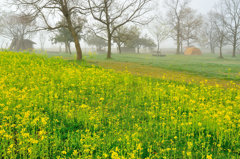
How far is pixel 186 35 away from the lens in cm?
5734

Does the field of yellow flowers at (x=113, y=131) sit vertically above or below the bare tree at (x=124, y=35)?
below

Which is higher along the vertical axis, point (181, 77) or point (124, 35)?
point (124, 35)

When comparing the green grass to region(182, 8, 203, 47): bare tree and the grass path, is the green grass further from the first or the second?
region(182, 8, 203, 47): bare tree

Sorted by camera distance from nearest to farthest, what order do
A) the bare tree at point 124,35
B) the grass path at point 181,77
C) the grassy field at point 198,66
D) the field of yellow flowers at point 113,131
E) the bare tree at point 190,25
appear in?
the field of yellow flowers at point 113,131 → the grass path at point 181,77 → the grassy field at point 198,66 → the bare tree at point 124,35 → the bare tree at point 190,25

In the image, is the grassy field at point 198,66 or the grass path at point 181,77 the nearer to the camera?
the grass path at point 181,77

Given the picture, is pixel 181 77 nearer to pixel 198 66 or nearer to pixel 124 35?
pixel 198 66

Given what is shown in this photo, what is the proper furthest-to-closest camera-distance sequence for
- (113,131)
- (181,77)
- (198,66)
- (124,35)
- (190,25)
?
(190,25)
(124,35)
(198,66)
(181,77)
(113,131)

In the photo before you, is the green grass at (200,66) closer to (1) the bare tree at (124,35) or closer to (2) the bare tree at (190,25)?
(1) the bare tree at (124,35)

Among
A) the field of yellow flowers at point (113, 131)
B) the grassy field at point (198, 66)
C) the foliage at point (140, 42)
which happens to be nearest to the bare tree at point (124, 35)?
the grassy field at point (198, 66)

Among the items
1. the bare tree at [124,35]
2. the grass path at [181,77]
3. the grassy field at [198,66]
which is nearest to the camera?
the grass path at [181,77]

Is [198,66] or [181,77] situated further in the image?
[198,66]

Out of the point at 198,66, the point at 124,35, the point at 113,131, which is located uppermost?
the point at 124,35

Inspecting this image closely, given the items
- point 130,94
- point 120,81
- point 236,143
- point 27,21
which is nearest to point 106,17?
point 27,21

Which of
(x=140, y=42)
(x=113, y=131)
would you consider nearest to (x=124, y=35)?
(x=113, y=131)
